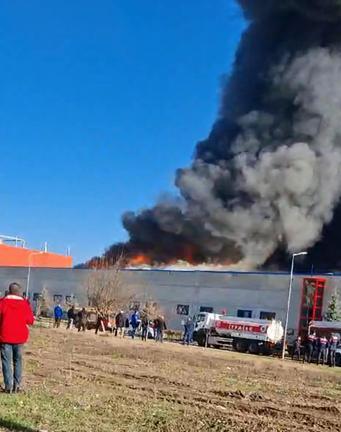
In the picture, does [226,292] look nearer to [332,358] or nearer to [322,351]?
[322,351]

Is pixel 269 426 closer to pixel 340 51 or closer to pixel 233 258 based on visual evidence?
pixel 340 51

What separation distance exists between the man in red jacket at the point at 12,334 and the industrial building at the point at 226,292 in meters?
43.3

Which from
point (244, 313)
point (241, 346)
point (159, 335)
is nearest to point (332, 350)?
point (241, 346)

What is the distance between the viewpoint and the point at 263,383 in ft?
53.8

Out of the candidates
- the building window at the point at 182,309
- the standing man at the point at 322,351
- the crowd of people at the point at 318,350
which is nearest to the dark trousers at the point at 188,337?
the crowd of people at the point at 318,350

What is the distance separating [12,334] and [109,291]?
163ft

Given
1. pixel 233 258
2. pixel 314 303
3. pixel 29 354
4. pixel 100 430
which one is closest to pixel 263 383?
pixel 29 354

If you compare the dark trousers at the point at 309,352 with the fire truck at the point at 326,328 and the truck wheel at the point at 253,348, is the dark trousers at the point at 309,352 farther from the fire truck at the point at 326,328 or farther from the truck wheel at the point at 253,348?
the truck wheel at the point at 253,348

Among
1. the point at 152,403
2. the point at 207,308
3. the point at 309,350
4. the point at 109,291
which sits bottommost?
the point at 309,350

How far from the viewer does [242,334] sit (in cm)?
4384

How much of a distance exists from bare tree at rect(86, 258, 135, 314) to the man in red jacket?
43805mm

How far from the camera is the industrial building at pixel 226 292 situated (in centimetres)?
5438

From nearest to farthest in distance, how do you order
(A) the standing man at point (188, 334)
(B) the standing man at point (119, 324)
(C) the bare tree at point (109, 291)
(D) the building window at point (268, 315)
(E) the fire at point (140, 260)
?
(A) the standing man at point (188, 334)
(B) the standing man at point (119, 324)
(C) the bare tree at point (109, 291)
(D) the building window at point (268, 315)
(E) the fire at point (140, 260)

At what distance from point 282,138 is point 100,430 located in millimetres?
53419
